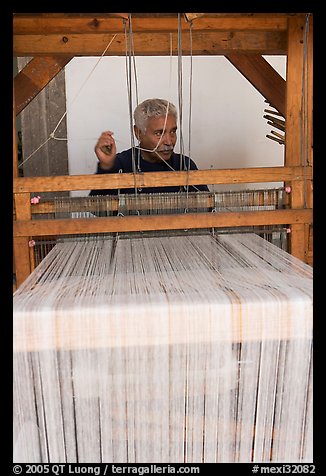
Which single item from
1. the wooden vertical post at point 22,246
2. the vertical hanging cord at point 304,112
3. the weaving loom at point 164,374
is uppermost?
the vertical hanging cord at point 304,112

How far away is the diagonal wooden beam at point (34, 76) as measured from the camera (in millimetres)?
2604

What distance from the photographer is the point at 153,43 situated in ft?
7.48

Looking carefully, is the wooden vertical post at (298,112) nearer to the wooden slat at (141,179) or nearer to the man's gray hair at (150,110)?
the wooden slat at (141,179)

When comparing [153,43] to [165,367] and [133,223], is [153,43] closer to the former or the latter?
[133,223]

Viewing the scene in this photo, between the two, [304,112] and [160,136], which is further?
[160,136]

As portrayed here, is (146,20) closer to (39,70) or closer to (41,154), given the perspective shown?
(39,70)

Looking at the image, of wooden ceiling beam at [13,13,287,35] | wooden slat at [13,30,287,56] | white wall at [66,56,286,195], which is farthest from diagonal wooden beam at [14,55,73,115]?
white wall at [66,56,286,195]

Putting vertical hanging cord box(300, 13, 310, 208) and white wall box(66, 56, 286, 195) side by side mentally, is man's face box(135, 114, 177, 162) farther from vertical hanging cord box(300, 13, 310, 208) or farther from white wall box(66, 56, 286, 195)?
vertical hanging cord box(300, 13, 310, 208)

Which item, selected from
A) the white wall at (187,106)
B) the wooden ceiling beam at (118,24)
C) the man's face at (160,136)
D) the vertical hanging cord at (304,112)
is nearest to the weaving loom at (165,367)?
the vertical hanging cord at (304,112)

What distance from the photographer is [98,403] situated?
158cm

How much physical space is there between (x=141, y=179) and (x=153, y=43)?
0.67 metres

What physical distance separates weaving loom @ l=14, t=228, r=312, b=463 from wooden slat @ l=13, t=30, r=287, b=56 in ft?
3.50

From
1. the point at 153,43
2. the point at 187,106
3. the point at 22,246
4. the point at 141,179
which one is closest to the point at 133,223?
the point at 141,179

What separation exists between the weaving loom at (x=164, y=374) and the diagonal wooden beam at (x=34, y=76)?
1.30 m
